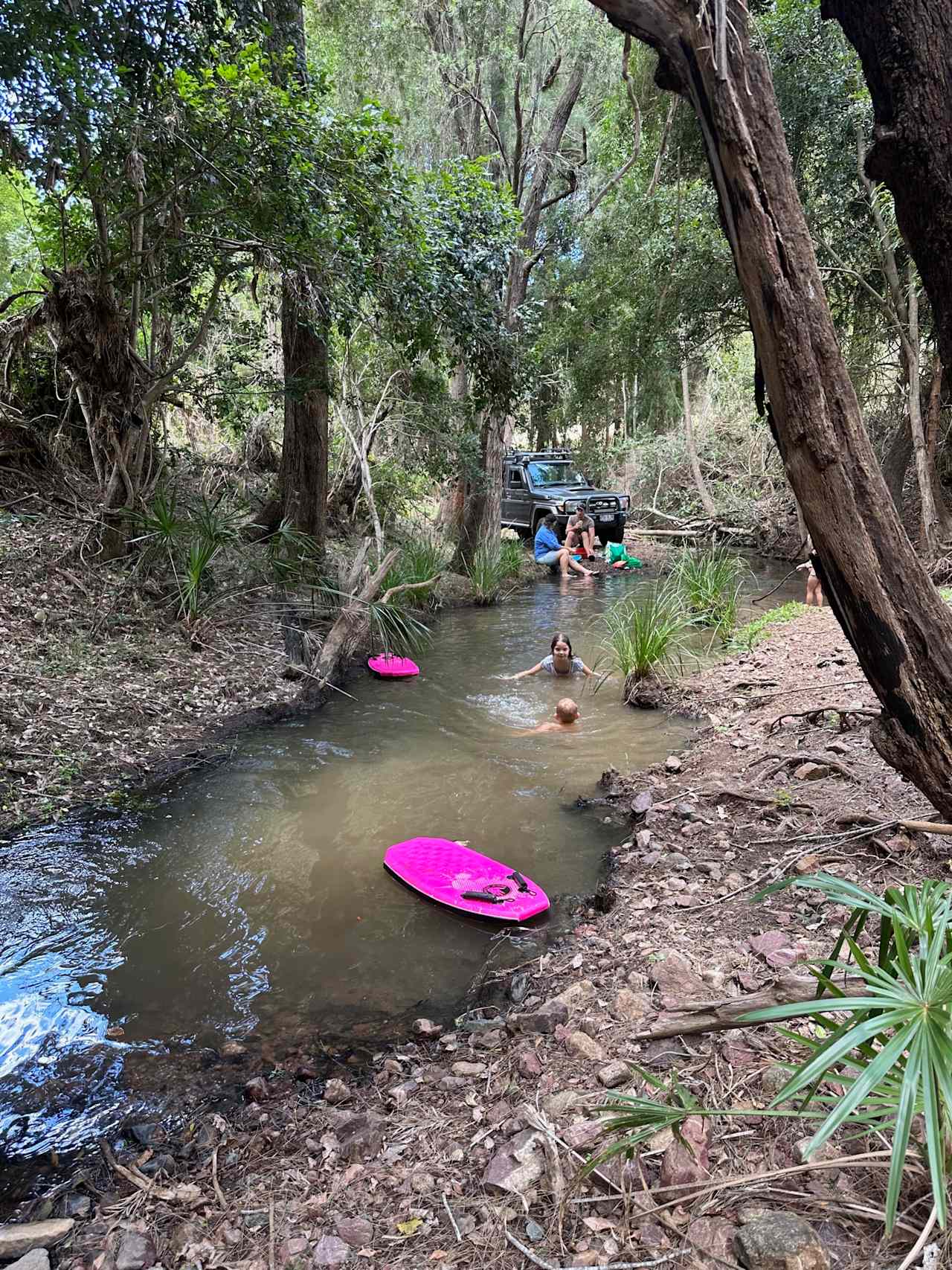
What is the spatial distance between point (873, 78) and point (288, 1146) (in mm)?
3982

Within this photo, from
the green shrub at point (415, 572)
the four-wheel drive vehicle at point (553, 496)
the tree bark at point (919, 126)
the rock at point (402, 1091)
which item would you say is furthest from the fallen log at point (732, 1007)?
the four-wheel drive vehicle at point (553, 496)

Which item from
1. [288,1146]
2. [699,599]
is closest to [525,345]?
[699,599]

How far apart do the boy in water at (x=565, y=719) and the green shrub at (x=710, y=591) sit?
2596mm

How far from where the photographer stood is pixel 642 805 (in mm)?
4965

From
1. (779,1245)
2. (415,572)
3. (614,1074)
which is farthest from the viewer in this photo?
(415,572)

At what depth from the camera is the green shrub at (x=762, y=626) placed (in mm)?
8636

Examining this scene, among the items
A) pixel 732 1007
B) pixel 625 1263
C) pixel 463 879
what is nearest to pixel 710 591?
pixel 463 879

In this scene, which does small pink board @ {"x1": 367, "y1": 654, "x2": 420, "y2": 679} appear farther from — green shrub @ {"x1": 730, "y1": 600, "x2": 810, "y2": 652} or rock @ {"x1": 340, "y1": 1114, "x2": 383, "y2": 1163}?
rock @ {"x1": 340, "y1": 1114, "x2": 383, "y2": 1163}

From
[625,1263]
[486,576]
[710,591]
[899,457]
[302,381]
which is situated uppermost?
[302,381]

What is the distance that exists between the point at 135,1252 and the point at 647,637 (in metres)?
6.10

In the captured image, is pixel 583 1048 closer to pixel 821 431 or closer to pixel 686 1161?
pixel 686 1161

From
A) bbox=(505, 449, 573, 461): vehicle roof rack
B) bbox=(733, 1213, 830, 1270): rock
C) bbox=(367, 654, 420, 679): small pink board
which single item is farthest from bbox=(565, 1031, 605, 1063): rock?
bbox=(505, 449, 573, 461): vehicle roof rack

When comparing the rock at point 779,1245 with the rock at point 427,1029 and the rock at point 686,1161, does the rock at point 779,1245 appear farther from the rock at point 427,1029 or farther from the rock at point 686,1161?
the rock at point 427,1029

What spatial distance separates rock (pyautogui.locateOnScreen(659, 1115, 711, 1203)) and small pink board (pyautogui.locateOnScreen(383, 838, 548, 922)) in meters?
1.95
